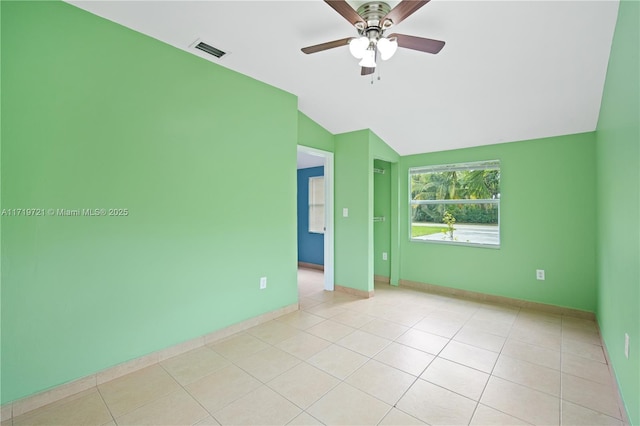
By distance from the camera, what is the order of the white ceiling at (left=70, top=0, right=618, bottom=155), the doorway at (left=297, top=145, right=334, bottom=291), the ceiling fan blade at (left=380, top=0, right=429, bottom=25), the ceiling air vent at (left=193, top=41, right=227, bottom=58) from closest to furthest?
the ceiling fan blade at (left=380, top=0, right=429, bottom=25) < the white ceiling at (left=70, top=0, right=618, bottom=155) < the ceiling air vent at (left=193, top=41, right=227, bottom=58) < the doorway at (left=297, top=145, right=334, bottom=291)

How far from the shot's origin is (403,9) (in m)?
1.64

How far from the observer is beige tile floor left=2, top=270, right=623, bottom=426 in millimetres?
1739

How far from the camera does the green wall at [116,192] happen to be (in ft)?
5.87

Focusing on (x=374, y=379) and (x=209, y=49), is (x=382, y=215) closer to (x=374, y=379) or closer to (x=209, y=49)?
(x=374, y=379)

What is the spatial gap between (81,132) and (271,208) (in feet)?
5.67

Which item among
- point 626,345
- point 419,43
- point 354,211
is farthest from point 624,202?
point 354,211

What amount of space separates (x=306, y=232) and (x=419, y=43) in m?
4.87

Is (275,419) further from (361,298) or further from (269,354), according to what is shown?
(361,298)

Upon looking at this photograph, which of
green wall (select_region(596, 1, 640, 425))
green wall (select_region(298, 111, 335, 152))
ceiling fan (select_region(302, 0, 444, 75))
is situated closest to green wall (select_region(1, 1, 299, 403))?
green wall (select_region(298, 111, 335, 152))

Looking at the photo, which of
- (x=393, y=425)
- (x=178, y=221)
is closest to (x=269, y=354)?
(x=393, y=425)

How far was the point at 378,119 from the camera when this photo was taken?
12.3 feet

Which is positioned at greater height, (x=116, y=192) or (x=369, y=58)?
(x=369, y=58)

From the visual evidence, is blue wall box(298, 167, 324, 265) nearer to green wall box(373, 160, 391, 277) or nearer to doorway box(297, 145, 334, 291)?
doorway box(297, 145, 334, 291)

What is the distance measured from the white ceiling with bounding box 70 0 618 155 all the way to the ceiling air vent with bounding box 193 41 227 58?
0.06 meters
